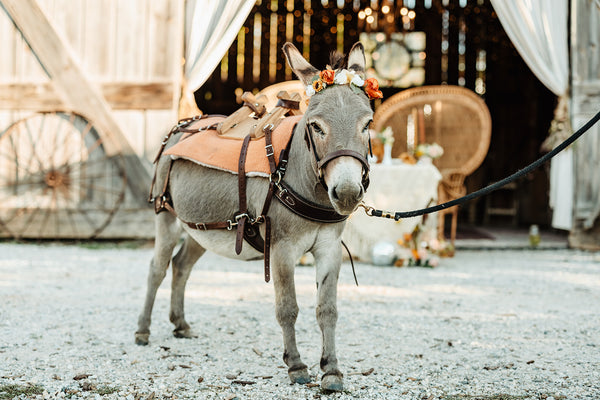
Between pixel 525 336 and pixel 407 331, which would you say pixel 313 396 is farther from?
pixel 525 336

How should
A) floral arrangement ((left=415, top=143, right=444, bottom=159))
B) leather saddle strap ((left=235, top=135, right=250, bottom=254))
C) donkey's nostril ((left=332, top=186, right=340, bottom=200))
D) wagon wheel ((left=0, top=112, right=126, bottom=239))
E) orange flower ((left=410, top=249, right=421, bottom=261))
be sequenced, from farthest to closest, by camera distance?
1. wagon wheel ((left=0, top=112, right=126, bottom=239))
2. floral arrangement ((left=415, top=143, right=444, bottom=159))
3. orange flower ((left=410, top=249, right=421, bottom=261))
4. leather saddle strap ((left=235, top=135, right=250, bottom=254))
5. donkey's nostril ((left=332, top=186, right=340, bottom=200))

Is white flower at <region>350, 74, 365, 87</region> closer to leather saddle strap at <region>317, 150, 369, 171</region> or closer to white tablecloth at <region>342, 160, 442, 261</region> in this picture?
leather saddle strap at <region>317, 150, 369, 171</region>

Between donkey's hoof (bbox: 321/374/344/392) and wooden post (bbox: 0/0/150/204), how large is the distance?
17.5ft

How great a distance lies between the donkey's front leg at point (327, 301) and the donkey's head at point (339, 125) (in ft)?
1.23

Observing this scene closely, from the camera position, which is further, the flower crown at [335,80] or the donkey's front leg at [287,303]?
the donkey's front leg at [287,303]

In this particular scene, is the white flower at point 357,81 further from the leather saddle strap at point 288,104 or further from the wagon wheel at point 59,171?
the wagon wheel at point 59,171

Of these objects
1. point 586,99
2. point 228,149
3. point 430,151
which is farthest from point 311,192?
point 586,99

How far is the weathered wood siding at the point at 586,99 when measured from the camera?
729 cm

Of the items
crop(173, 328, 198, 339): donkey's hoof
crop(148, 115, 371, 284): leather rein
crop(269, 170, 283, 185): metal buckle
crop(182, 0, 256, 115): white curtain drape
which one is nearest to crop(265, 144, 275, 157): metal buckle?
crop(148, 115, 371, 284): leather rein

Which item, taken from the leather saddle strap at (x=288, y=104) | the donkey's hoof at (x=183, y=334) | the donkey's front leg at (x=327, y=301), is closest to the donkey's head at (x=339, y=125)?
the donkey's front leg at (x=327, y=301)

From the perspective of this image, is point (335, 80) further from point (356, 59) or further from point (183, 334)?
point (183, 334)

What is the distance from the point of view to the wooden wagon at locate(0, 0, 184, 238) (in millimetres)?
7402

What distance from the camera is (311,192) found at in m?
2.61

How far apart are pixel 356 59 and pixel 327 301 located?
1096 mm
